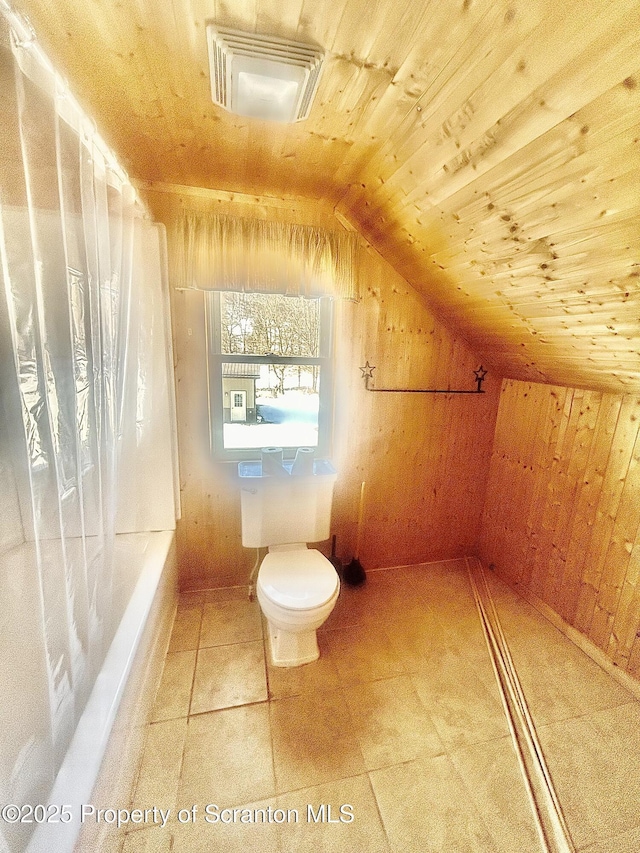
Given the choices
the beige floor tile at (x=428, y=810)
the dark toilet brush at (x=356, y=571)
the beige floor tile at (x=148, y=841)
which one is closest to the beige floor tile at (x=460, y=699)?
the beige floor tile at (x=428, y=810)

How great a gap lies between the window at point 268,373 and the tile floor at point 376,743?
3.46ft

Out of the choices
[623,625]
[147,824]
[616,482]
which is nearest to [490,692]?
[623,625]

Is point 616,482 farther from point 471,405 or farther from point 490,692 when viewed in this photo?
point 490,692

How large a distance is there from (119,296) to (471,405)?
2.08m

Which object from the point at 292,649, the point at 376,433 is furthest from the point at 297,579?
the point at 376,433

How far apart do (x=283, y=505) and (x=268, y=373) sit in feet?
2.57

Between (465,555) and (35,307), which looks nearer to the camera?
(35,307)

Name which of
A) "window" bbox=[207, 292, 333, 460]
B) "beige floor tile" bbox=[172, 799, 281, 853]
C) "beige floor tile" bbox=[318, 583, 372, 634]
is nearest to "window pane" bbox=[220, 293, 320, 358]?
"window" bbox=[207, 292, 333, 460]

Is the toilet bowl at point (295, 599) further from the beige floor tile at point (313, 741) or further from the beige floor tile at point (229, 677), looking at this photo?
the beige floor tile at point (313, 741)

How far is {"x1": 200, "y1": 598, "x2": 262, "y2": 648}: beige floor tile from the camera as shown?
5.89ft

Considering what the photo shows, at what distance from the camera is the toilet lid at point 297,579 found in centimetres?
150

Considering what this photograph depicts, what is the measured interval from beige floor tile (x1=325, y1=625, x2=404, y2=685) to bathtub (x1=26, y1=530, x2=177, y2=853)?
0.85 metres

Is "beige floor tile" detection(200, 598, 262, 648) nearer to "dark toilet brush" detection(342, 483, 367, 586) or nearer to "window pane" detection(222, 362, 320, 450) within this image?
"dark toilet brush" detection(342, 483, 367, 586)

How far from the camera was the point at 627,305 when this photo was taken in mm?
1199
